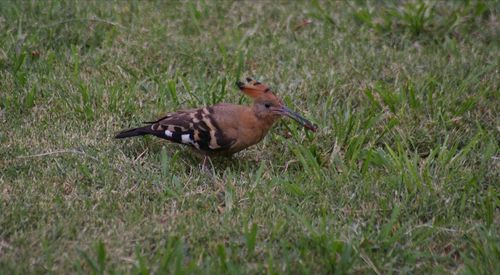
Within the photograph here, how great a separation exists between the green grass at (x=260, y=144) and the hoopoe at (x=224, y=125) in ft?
0.46

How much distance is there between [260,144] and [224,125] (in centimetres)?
46

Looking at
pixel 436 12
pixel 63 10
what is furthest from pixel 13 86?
pixel 436 12

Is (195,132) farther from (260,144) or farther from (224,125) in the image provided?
(260,144)

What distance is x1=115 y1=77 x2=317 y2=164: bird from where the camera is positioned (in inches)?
192

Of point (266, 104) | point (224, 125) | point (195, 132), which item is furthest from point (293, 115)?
point (195, 132)

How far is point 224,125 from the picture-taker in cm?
491

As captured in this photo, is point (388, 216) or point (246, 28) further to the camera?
point (246, 28)

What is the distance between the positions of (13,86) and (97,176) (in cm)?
137

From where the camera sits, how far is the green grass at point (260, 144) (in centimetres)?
407

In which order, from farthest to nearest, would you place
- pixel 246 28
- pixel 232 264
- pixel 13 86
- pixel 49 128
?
pixel 246 28
pixel 13 86
pixel 49 128
pixel 232 264

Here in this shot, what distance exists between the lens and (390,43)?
6.53 m

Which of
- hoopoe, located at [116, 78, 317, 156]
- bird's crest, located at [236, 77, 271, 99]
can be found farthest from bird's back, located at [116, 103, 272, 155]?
bird's crest, located at [236, 77, 271, 99]

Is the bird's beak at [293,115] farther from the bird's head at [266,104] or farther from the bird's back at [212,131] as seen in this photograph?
the bird's back at [212,131]

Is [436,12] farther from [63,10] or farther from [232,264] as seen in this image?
[232,264]
